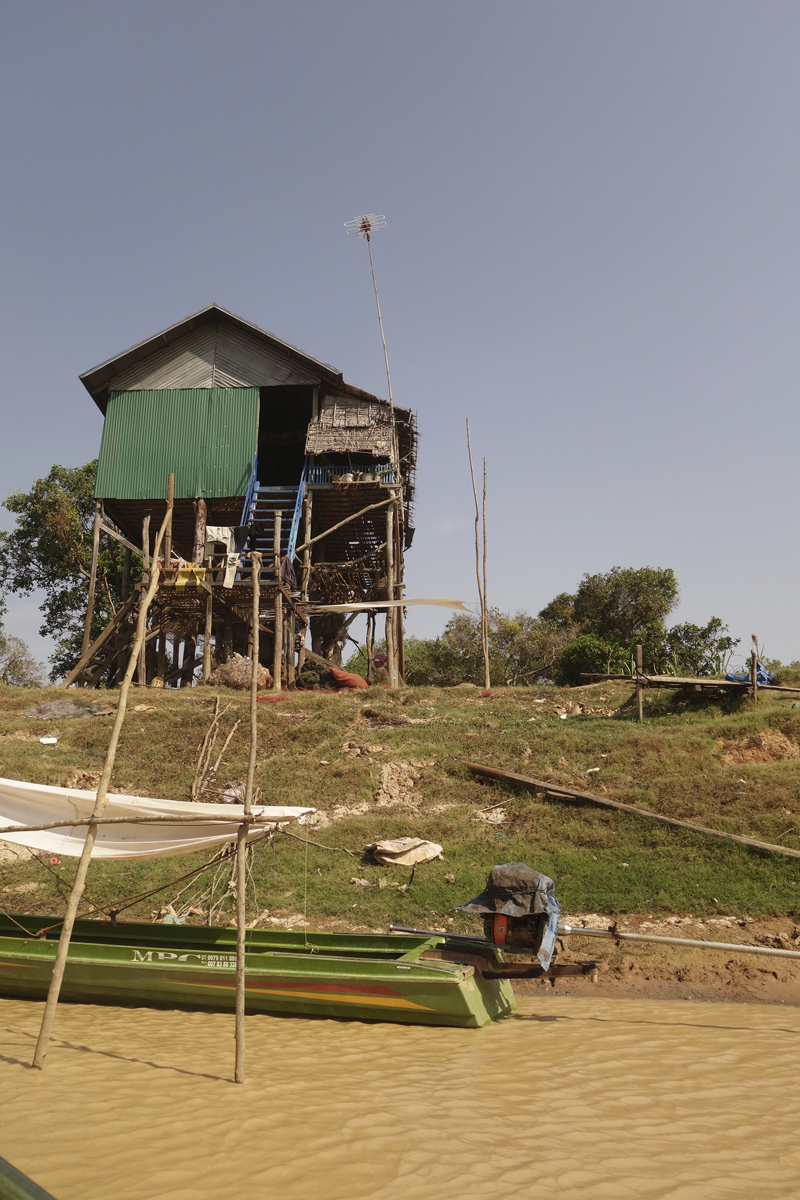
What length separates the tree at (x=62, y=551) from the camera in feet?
98.6

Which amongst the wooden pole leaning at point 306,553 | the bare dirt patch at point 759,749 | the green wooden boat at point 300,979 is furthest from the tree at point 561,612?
the green wooden boat at point 300,979

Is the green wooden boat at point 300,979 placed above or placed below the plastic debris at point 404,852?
below

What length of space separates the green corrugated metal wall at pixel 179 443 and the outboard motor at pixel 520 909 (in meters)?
18.4

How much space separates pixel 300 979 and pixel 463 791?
6.75 m

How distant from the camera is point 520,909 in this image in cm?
725

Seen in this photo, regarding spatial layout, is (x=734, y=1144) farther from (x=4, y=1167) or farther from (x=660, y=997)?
(x=4, y=1167)

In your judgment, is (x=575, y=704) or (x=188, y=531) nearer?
(x=575, y=704)

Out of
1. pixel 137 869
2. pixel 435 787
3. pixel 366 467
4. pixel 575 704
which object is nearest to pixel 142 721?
pixel 137 869

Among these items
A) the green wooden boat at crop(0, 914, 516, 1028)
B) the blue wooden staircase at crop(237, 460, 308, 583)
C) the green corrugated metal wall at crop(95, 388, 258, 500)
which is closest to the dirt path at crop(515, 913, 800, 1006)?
the green wooden boat at crop(0, 914, 516, 1028)

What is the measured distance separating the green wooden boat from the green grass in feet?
5.52

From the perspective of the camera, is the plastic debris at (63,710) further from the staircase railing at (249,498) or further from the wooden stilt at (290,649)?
the staircase railing at (249,498)

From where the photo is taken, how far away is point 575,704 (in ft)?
62.0

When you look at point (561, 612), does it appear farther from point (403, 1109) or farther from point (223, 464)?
point (403, 1109)

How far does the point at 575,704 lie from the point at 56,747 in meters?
11.7
